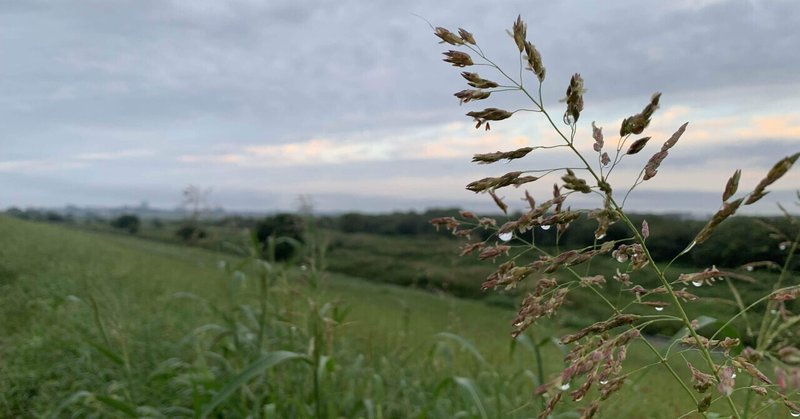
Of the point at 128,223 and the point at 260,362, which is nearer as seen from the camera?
the point at 260,362

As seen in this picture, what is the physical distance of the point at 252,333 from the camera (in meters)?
3.88

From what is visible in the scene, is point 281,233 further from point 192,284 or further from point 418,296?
point 418,296

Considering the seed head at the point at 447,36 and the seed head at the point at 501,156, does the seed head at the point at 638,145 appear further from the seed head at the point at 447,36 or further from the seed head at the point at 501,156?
the seed head at the point at 447,36

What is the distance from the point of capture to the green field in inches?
115

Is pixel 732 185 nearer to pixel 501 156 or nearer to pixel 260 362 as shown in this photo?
pixel 501 156

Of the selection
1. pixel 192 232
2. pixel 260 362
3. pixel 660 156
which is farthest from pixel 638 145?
pixel 192 232

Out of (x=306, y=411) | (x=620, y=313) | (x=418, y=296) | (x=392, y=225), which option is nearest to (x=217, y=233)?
(x=306, y=411)

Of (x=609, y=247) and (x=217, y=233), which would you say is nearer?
(x=609, y=247)

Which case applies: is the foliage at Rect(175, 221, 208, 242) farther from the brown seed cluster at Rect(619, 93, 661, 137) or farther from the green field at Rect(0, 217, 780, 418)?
the brown seed cluster at Rect(619, 93, 661, 137)

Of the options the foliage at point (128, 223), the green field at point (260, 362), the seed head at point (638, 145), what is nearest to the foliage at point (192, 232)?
the green field at point (260, 362)

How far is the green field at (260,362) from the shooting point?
291cm

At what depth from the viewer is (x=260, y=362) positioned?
Answer: 168 centimetres

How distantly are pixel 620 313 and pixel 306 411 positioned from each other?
2.46 meters

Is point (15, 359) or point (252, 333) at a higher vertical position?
point (252, 333)
